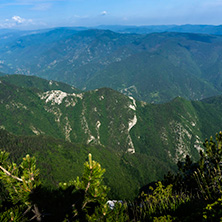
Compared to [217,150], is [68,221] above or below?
above

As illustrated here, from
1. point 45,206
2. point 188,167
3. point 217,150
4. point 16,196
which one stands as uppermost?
point 16,196

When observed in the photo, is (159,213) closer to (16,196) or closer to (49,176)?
(16,196)

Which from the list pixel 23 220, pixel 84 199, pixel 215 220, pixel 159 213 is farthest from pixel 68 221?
pixel 215 220

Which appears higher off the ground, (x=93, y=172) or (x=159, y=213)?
(x=93, y=172)

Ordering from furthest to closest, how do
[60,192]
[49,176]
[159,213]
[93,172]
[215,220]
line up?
[49,176], [159,213], [60,192], [93,172], [215,220]

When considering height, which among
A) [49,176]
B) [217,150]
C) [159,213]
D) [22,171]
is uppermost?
[22,171]

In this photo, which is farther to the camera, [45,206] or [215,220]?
[45,206]

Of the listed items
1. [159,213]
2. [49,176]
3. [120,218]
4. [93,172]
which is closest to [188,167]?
[159,213]

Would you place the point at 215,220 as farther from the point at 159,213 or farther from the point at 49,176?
the point at 49,176

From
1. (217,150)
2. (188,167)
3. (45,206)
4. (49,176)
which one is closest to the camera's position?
(45,206)

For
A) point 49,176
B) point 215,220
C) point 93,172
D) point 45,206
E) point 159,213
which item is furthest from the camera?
point 49,176
